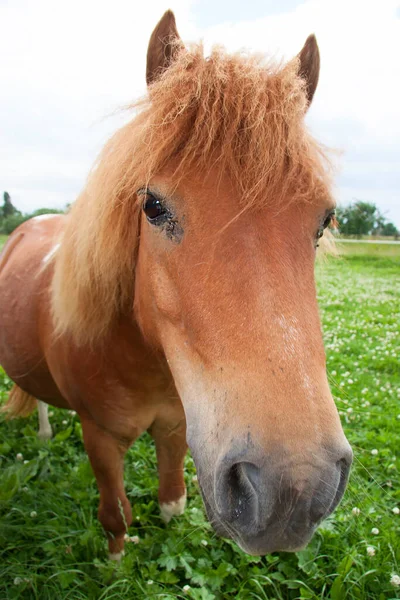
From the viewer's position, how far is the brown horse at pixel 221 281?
129 centimetres

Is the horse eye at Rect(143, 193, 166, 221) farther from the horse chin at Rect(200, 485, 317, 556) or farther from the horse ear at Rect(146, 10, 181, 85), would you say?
the horse chin at Rect(200, 485, 317, 556)

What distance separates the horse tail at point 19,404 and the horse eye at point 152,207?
11.1 feet

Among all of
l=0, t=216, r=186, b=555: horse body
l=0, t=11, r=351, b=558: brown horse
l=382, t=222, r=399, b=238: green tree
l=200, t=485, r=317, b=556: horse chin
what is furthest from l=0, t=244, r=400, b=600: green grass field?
l=382, t=222, r=399, b=238: green tree

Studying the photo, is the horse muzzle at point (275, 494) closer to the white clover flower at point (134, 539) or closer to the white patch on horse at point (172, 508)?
the white clover flower at point (134, 539)

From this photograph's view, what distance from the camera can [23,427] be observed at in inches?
182

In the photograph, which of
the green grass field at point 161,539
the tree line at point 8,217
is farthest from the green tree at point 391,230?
the green grass field at point 161,539

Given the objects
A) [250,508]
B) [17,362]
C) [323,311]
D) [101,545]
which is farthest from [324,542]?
[323,311]

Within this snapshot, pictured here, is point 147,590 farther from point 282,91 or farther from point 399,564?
point 282,91

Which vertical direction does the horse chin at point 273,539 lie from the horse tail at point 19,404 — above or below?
above

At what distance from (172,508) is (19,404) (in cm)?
214

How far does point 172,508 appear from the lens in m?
3.30

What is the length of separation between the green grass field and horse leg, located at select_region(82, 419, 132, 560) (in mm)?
148

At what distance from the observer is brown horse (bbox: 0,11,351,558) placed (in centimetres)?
129

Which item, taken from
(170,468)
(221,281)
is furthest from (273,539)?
(170,468)
